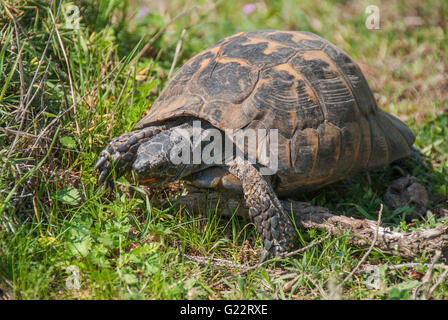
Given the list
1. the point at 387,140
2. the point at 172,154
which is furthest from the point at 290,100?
the point at 387,140

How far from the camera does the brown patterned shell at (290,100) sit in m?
3.15

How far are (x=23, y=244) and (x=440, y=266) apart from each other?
8.40ft

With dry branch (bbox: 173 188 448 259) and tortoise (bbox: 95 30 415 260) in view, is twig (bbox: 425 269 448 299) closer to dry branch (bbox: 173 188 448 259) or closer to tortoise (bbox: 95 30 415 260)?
dry branch (bbox: 173 188 448 259)

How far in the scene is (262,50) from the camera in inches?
133

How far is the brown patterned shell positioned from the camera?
3.15m

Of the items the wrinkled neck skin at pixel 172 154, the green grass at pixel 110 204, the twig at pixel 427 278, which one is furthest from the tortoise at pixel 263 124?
the twig at pixel 427 278

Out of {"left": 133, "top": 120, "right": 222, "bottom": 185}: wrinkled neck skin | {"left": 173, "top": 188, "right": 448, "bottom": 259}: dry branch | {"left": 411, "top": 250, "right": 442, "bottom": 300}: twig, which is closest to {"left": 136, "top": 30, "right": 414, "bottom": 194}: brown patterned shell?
{"left": 133, "top": 120, "right": 222, "bottom": 185}: wrinkled neck skin

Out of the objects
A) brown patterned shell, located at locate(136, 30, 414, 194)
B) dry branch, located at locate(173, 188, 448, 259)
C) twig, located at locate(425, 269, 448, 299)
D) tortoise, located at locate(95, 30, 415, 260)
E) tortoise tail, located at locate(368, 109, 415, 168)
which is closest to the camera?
twig, located at locate(425, 269, 448, 299)

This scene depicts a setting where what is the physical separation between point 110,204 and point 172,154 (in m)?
0.57

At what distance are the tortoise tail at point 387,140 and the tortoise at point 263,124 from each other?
0.11 m

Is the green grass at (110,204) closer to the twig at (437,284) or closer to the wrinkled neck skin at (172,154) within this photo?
the twig at (437,284)

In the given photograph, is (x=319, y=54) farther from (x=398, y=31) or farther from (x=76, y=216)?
(x=398, y=31)

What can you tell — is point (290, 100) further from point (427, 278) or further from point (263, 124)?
point (427, 278)
